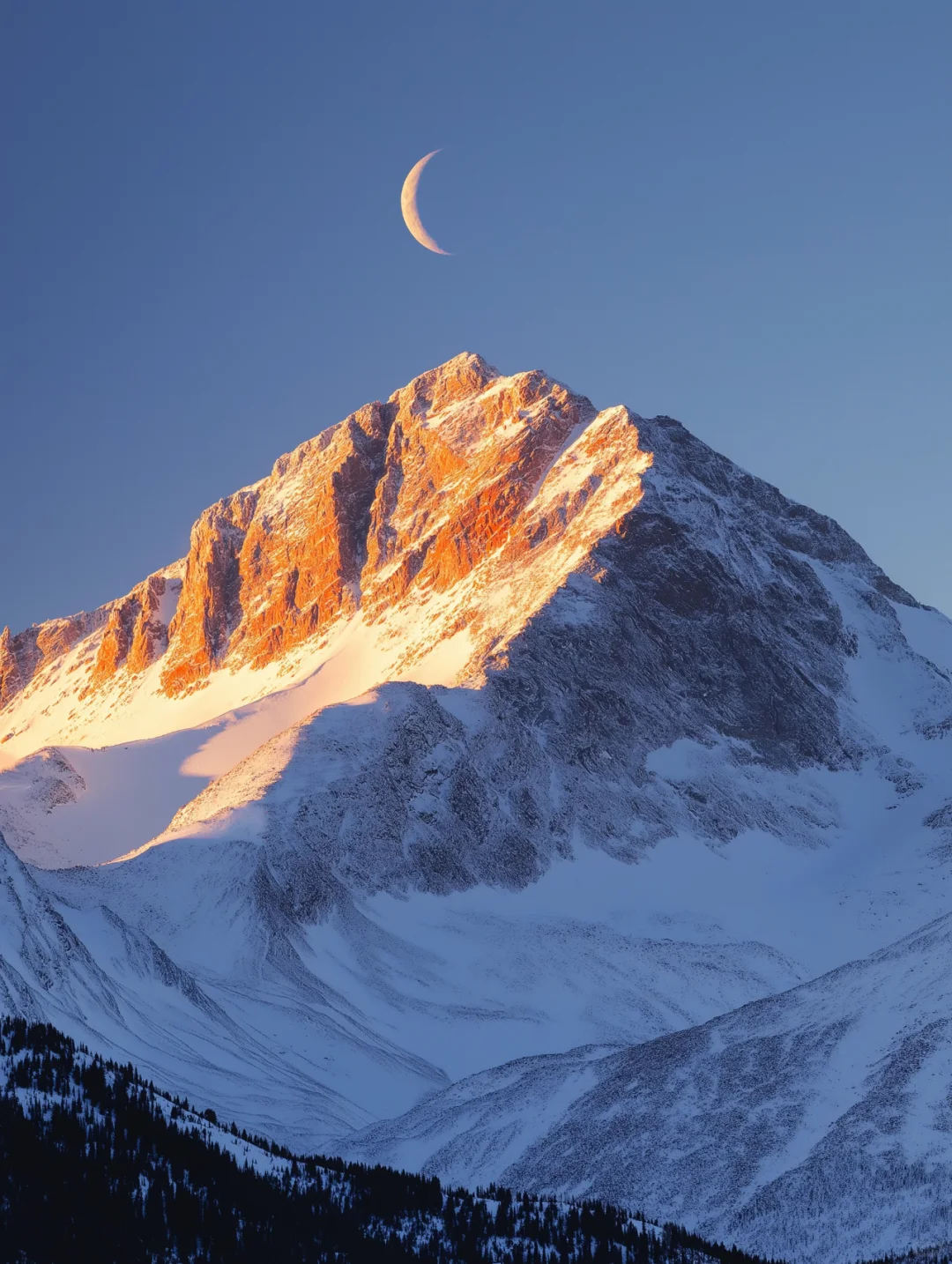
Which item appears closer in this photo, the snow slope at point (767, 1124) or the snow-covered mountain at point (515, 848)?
the snow slope at point (767, 1124)

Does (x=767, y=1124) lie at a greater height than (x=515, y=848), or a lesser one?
lesser

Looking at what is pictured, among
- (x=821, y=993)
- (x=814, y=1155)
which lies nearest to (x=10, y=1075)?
→ (x=814, y=1155)

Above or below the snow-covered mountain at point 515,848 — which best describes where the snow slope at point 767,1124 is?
below

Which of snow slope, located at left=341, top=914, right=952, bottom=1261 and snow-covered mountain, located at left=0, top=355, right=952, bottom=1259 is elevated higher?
snow-covered mountain, located at left=0, top=355, right=952, bottom=1259

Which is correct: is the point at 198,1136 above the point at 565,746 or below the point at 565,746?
below

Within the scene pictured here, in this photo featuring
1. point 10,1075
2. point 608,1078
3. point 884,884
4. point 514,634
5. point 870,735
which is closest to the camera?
point 10,1075

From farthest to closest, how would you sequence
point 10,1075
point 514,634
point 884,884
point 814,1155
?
1. point 514,634
2. point 884,884
3. point 814,1155
4. point 10,1075

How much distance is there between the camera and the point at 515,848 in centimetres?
13662

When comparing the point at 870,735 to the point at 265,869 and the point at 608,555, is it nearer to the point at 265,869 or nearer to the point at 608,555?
the point at 608,555

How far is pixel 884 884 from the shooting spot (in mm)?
139875

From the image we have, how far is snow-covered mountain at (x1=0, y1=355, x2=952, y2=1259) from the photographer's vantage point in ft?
291

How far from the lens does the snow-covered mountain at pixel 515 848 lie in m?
88.6

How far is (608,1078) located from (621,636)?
340 ft

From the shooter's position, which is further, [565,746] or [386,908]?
[565,746]
